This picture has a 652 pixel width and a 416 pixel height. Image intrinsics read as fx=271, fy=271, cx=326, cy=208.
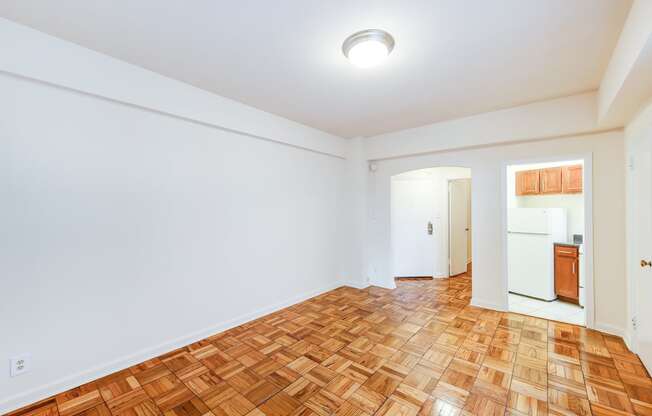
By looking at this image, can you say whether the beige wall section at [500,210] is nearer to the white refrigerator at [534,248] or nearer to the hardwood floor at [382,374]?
the hardwood floor at [382,374]

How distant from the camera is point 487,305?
11.8 feet

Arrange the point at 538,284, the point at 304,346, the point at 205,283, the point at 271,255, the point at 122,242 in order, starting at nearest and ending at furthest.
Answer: the point at 122,242 < the point at 304,346 < the point at 205,283 < the point at 271,255 < the point at 538,284

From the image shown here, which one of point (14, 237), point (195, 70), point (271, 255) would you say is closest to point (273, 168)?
point (271, 255)

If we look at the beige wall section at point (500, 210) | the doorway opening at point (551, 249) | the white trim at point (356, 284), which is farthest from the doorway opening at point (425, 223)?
the doorway opening at point (551, 249)

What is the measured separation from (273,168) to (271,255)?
1.15 m

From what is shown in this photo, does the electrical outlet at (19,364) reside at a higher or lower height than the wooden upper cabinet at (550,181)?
lower

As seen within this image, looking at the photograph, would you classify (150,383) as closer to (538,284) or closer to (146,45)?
(146,45)

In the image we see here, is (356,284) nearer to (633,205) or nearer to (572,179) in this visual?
(633,205)

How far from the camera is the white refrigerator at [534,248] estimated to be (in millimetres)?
3969

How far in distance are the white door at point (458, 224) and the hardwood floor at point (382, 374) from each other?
217 cm

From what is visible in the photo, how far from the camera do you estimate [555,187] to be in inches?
172

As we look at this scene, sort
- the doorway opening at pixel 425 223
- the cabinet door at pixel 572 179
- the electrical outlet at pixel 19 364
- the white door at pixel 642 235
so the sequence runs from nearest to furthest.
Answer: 1. the electrical outlet at pixel 19 364
2. the white door at pixel 642 235
3. the cabinet door at pixel 572 179
4. the doorway opening at pixel 425 223

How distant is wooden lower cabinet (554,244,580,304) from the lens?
381cm

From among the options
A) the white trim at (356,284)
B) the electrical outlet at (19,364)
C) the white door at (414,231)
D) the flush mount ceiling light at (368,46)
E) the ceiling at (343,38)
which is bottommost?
the white trim at (356,284)
